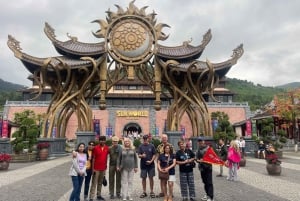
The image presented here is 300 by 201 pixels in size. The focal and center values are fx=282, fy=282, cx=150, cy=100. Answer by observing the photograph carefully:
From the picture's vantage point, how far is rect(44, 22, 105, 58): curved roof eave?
2061cm

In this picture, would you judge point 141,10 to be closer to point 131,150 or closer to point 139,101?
point 131,150

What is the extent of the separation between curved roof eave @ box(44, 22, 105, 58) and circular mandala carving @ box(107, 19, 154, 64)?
101cm

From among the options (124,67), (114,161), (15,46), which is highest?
(15,46)

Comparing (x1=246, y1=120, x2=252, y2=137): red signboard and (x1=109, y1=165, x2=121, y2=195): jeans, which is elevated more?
(x1=246, y1=120, x2=252, y2=137): red signboard

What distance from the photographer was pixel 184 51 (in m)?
22.2

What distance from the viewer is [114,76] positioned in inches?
835

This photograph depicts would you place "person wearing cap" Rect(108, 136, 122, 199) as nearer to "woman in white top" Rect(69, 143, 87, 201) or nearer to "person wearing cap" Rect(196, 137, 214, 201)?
"woman in white top" Rect(69, 143, 87, 201)

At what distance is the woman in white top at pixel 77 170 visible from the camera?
6.39 metres

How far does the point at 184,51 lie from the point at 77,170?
56.8 ft

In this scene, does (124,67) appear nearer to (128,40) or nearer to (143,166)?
(128,40)

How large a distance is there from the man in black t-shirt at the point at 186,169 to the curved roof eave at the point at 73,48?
1475 centimetres

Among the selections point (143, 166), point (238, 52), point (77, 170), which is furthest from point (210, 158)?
point (238, 52)

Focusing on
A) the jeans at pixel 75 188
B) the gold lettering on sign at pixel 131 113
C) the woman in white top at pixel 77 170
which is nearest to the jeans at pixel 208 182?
the woman in white top at pixel 77 170

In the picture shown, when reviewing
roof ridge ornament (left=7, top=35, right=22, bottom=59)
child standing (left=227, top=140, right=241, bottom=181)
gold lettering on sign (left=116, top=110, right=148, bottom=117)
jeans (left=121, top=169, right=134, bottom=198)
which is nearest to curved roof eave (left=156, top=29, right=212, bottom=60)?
roof ridge ornament (left=7, top=35, right=22, bottom=59)
